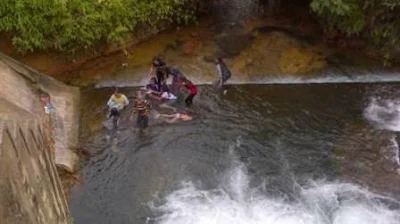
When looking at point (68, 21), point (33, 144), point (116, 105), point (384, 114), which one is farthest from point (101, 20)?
point (384, 114)

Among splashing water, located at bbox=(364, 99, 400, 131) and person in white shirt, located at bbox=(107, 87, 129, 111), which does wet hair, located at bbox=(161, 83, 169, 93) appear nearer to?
person in white shirt, located at bbox=(107, 87, 129, 111)

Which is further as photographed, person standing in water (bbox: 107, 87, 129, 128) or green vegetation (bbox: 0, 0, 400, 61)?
green vegetation (bbox: 0, 0, 400, 61)

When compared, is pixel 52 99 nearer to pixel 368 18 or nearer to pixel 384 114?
pixel 384 114

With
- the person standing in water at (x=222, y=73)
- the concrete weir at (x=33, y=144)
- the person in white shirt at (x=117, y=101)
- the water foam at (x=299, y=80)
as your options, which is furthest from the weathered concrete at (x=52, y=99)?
the person standing in water at (x=222, y=73)

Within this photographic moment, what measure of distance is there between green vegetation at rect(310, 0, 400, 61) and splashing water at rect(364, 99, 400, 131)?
1834mm

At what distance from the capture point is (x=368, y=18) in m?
15.1

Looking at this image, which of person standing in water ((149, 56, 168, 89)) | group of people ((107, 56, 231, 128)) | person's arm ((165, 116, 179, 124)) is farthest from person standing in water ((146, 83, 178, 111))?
person's arm ((165, 116, 179, 124))

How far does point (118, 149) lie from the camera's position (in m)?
13.0

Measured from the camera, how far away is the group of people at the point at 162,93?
1352 centimetres

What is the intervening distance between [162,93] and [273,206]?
4.59 m

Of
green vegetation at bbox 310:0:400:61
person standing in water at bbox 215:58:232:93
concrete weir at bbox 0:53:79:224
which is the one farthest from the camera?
person standing in water at bbox 215:58:232:93

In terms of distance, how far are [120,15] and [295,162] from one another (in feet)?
21.5

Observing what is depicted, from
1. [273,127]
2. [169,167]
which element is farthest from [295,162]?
[169,167]

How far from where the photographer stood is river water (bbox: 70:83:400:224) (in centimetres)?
1141
